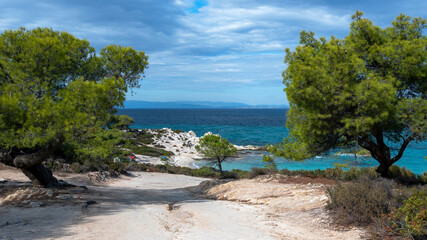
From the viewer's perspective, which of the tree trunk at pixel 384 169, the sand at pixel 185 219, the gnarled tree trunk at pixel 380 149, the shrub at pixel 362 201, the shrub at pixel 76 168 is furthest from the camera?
the shrub at pixel 76 168

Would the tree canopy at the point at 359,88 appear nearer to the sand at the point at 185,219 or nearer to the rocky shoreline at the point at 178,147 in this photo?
the sand at the point at 185,219

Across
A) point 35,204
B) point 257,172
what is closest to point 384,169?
point 257,172

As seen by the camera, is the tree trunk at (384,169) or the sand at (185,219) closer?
the sand at (185,219)

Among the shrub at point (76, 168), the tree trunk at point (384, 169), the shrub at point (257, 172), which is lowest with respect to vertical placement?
the shrub at point (76, 168)

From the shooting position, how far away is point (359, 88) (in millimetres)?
11805

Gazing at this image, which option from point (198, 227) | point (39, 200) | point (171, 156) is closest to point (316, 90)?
point (198, 227)

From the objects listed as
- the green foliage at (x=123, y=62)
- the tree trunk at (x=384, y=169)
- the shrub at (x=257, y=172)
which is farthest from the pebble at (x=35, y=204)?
the tree trunk at (x=384, y=169)

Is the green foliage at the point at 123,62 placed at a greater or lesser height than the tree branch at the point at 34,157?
greater

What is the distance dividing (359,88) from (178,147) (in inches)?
1969

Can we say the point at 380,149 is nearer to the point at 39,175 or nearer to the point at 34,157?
the point at 34,157

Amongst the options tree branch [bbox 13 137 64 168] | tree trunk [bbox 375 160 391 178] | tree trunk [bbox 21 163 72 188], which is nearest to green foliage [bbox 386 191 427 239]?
tree trunk [bbox 375 160 391 178]

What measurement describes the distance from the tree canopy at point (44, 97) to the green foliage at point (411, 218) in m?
9.70

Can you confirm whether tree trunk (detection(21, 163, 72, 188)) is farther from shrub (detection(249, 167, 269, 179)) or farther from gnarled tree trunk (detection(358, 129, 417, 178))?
gnarled tree trunk (detection(358, 129, 417, 178))

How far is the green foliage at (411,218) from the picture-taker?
22.5 ft
